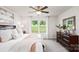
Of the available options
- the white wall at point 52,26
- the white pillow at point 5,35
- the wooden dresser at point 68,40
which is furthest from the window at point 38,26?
the white pillow at point 5,35

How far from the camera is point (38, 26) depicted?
2.21m

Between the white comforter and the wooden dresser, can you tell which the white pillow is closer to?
the white comforter

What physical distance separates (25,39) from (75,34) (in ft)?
4.04

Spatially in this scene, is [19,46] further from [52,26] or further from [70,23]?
[70,23]

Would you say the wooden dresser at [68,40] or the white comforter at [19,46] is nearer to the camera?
the white comforter at [19,46]

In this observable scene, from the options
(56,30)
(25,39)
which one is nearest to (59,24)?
(56,30)

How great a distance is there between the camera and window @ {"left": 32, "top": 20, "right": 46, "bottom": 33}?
223cm

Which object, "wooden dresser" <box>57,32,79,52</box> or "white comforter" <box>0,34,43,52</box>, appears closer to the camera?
"white comforter" <box>0,34,43,52</box>

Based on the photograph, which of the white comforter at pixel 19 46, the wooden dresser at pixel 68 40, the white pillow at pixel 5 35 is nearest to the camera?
the white comforter at pixel 19 46

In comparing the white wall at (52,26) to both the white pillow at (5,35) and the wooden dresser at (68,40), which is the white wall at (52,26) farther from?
the white pillow at (5,35)

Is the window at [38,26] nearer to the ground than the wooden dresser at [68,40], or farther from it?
farther from it

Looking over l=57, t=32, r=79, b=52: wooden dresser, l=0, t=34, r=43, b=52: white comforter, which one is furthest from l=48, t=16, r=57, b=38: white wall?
l=0, t=34, r=43, b=52: white comforter

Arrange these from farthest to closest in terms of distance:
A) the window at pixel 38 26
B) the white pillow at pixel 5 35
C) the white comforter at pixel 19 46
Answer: the window at pixel 38 26, the white pillow at pixel 5 35, the white comforter at pixel 19 46

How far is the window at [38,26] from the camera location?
223 cm
